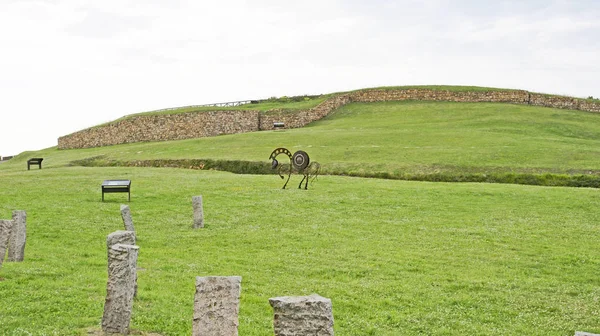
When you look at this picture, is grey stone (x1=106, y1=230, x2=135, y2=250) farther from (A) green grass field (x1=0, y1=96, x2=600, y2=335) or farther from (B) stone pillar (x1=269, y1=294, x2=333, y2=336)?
(B) stone pillar (x1=269, y1=294, x2=333, y2=336)

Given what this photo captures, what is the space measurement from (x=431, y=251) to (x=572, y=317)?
6.15 metres

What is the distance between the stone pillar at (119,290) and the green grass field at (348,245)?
1.57 feet

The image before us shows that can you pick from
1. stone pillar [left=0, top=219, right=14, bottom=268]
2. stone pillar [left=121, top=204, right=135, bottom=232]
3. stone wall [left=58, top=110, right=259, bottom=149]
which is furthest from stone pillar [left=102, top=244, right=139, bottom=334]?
stone wall [left=58, top=110, right=259, bottom=149]

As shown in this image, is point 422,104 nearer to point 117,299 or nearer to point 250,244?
point 250,244

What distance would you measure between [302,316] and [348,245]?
1175 cm

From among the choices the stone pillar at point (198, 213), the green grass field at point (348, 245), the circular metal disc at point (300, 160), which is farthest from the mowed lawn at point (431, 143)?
the stone pillar at point (198, 213)

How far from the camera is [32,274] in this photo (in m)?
13.5

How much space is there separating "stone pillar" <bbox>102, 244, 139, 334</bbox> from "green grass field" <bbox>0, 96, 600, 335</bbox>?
1.57ft

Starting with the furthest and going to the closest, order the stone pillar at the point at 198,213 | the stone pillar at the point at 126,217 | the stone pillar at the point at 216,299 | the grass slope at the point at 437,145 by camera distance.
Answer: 1. the grass slope at the point at 437,145
2. the stone pillar at the point at 198,213
3. the stone pillar at the point at 126,217
4. the stone pillar at the point at 216,299

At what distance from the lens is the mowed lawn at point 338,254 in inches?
454

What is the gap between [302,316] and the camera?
723 cm

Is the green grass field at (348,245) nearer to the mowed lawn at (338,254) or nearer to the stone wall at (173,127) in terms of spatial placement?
the mowed lawn at (338,254)

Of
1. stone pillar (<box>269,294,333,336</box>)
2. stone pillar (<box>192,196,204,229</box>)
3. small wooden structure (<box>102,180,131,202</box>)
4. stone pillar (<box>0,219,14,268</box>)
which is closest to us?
stone pillar (<box>269,294,333,336</box>)

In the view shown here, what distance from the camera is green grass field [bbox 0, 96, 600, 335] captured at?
11.7 meters
